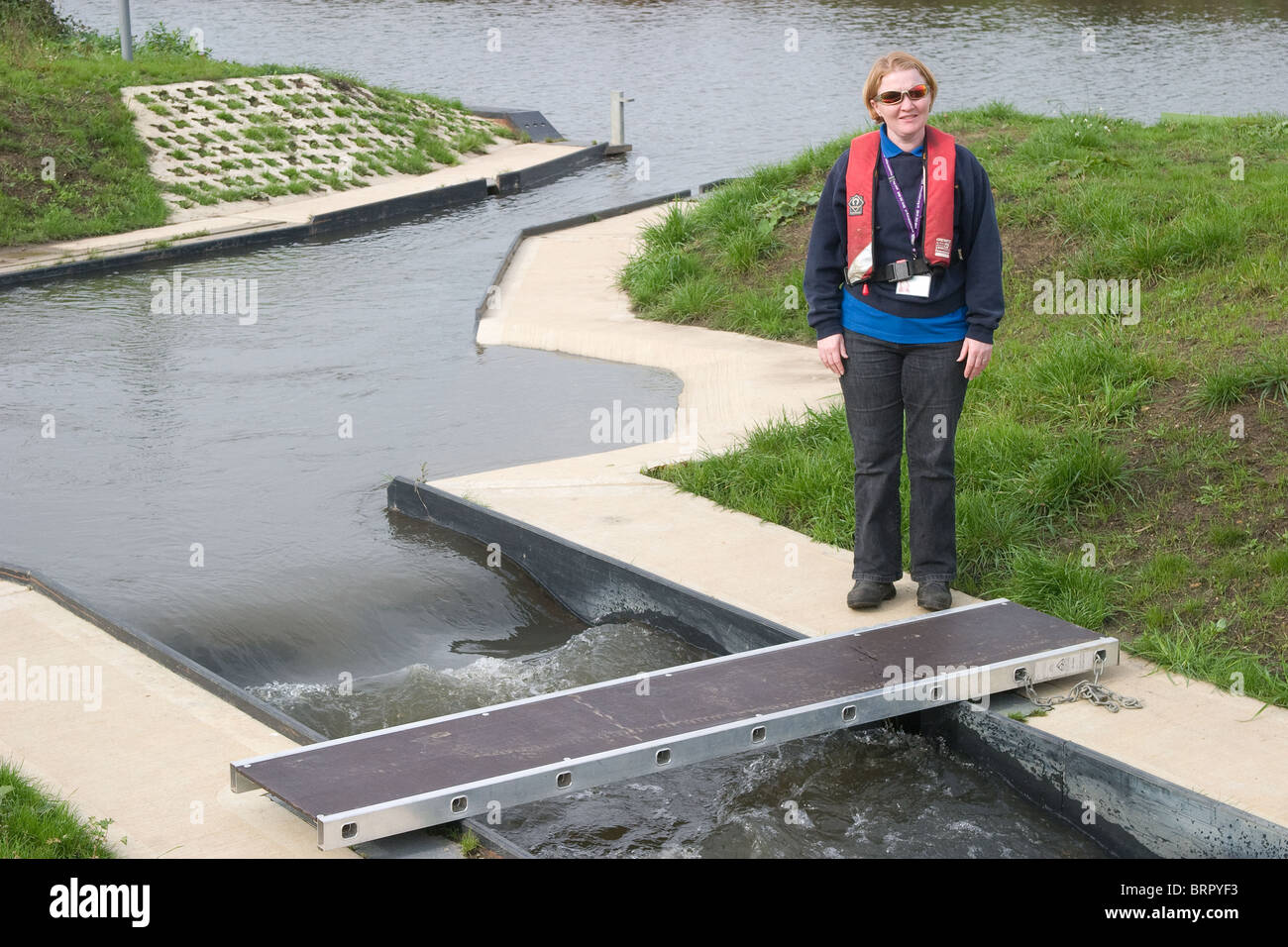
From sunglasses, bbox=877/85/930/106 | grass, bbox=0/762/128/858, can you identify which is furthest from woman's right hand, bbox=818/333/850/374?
grass, bbox=0/762/128/858

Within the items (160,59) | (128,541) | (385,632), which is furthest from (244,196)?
(385,632)

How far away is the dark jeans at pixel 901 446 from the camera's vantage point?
535 centimetres

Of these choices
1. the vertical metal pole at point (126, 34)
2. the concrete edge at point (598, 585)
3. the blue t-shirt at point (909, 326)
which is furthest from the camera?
the vertical metal pole at point (126, 34)

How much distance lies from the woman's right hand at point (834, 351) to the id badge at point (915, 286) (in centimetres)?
29

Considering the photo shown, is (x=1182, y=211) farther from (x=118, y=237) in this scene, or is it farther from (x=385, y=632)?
(x=118, y=237)

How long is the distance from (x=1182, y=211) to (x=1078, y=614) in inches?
200

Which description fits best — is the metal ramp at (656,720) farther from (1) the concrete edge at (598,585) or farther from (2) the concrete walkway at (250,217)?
(2) the concrete walkway at (250,217)

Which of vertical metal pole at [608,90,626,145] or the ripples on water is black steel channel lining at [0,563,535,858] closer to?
the ripples on water

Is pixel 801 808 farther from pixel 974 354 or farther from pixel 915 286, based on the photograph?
pixel 915 286

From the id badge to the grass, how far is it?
3.11 meters

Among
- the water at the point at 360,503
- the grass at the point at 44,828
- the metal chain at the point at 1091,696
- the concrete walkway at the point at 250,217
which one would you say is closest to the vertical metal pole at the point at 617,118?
the concrete walkway at the point at 250,217

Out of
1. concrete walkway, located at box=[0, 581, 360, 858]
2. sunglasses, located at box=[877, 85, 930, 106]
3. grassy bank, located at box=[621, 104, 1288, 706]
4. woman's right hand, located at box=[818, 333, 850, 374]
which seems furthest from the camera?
grassy bank, located at box=[621, 104, 1288, 706]

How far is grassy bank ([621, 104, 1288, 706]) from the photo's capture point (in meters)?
5.53

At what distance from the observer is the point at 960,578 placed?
597 centimetres
